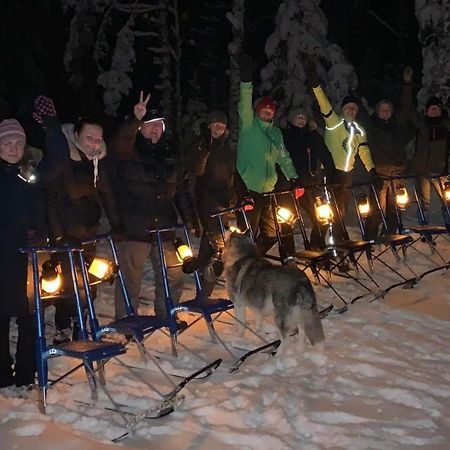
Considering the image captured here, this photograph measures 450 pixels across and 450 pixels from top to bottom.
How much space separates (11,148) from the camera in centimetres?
415

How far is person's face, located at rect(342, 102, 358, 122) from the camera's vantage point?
25.8ft

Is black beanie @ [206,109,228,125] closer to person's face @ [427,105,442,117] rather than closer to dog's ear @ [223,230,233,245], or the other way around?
dog's ear @ [223,230,233,245]

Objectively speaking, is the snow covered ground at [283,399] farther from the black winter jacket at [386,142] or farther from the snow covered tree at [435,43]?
the snow covered tree at [435,43]

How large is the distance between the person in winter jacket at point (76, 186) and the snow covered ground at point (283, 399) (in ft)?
3.66

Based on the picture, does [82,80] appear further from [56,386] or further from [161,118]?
[56,386]

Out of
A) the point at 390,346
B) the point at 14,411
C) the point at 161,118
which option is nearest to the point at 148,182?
the point at 161,118

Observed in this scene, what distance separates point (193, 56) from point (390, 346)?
1900 cm

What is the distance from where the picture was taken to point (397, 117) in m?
9.40

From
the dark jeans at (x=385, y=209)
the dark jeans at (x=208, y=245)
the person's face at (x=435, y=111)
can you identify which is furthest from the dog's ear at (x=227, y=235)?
the person's face at (x=435, y=111)

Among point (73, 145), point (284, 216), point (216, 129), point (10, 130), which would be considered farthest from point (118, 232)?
point (284, 216)

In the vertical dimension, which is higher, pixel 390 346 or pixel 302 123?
pixel 302 123

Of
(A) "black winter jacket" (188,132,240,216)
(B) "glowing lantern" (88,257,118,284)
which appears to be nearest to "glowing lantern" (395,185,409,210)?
(A) "black winter jacket" (188,132,240,216)

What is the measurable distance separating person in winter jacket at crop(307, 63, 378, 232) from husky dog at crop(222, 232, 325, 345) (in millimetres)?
2511

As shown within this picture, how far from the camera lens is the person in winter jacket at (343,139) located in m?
7.85
